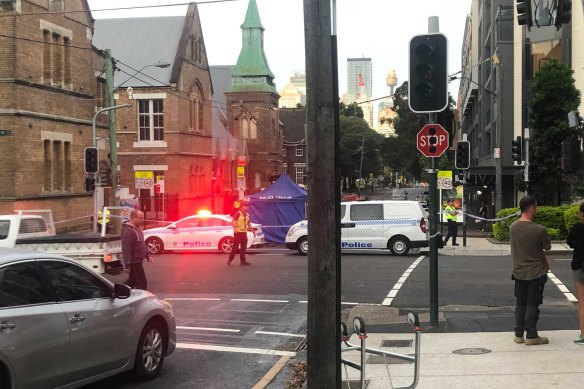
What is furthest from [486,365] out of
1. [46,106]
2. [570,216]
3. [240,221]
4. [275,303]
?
[46,106]

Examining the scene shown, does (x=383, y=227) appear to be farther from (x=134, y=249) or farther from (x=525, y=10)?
(x=134, y=249)

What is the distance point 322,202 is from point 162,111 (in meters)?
40.7

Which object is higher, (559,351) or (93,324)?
(93,324)

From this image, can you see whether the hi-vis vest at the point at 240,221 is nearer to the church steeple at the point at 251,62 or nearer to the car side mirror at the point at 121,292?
the car side mirror at the point at 121,292

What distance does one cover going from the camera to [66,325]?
234 inches

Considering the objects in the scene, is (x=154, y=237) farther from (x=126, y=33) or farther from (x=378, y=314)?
(x=126, y=33)

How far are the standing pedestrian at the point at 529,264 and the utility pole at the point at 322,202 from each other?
2985 mm

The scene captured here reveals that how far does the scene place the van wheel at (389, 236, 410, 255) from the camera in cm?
2127

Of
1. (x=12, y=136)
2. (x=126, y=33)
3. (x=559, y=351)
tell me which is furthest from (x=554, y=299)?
(x=126, y=33)

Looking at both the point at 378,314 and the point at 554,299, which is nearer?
the point at 378,314

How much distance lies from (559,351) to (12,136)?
23.4 meters

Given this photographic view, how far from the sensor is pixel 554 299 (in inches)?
472

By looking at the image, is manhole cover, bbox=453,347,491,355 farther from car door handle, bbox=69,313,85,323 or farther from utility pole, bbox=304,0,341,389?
car door handle, bbox=69,313,85,323

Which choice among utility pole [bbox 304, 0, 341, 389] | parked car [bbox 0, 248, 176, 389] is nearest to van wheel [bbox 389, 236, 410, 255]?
parked car [bbox 0, 248, 176, 389]
